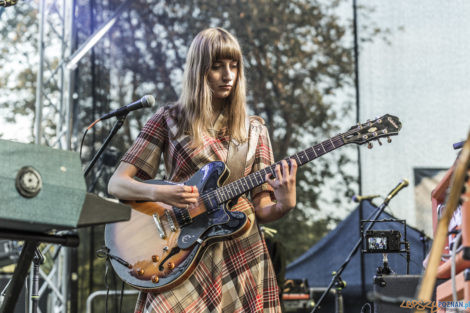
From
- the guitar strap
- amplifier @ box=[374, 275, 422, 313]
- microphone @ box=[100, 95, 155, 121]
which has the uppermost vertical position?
microphone @ box=[100, 95, 155, 121]

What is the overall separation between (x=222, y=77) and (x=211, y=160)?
0.36 m

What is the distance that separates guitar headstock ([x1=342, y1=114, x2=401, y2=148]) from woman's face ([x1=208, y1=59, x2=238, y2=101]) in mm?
570

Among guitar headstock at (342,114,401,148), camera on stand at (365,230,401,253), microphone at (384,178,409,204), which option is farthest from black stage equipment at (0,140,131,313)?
microphone at (384,178,409,204)

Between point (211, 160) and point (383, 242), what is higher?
point (211, 160)

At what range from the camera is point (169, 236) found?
8.21 ft

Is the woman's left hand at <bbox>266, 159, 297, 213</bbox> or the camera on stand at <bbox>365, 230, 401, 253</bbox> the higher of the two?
the woman's left hand at <bbox>266, 159, 297, 213</bbox>

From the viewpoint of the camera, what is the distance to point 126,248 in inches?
102

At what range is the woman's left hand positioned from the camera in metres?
2.38

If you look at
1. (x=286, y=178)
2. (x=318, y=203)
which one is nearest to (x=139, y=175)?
(x=286, y=178)

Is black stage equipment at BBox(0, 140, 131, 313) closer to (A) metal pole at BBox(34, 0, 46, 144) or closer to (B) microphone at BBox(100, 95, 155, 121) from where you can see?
(B) microphone at BBox(100, 95, 155, 121)

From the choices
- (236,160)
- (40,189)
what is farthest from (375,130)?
(40,189)

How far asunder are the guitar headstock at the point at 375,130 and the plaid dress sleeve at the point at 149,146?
82 centimetres

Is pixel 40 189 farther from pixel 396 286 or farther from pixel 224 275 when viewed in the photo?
pixel 396 286

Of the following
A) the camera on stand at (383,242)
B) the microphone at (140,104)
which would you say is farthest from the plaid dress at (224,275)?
the camera on stand at (383,242)
